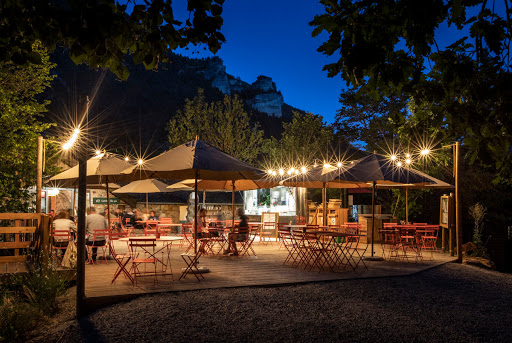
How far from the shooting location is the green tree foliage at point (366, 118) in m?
27.8

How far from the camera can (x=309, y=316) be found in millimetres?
5156

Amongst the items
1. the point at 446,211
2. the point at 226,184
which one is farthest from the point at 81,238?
the point at 446,211

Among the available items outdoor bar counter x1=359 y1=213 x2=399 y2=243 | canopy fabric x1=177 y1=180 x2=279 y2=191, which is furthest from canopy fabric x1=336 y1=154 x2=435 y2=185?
outdoor bar counter x1=359 y1=213 x2=399 y2=243

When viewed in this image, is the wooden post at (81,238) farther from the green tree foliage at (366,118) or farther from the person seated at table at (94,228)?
the green tree foliage at (366,118)

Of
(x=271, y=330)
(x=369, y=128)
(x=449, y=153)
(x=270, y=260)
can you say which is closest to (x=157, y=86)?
(x=369, y=128)

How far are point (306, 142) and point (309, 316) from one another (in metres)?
24.6

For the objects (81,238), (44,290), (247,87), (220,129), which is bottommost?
(44,290)

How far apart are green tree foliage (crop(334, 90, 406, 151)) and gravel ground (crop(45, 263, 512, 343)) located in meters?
21.8

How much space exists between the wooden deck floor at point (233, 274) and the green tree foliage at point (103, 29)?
12.2 feet

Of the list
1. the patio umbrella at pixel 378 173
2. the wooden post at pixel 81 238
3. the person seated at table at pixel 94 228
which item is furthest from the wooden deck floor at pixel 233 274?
the patio umbrella at pixel 378 173

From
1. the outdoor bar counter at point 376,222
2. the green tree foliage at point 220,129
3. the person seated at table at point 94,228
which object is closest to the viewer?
the person seated at table at point 94,228

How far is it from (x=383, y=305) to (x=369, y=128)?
2388 centimetres

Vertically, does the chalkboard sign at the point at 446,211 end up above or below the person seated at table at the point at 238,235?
above

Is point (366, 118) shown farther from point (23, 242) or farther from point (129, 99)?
point (129, 99)
